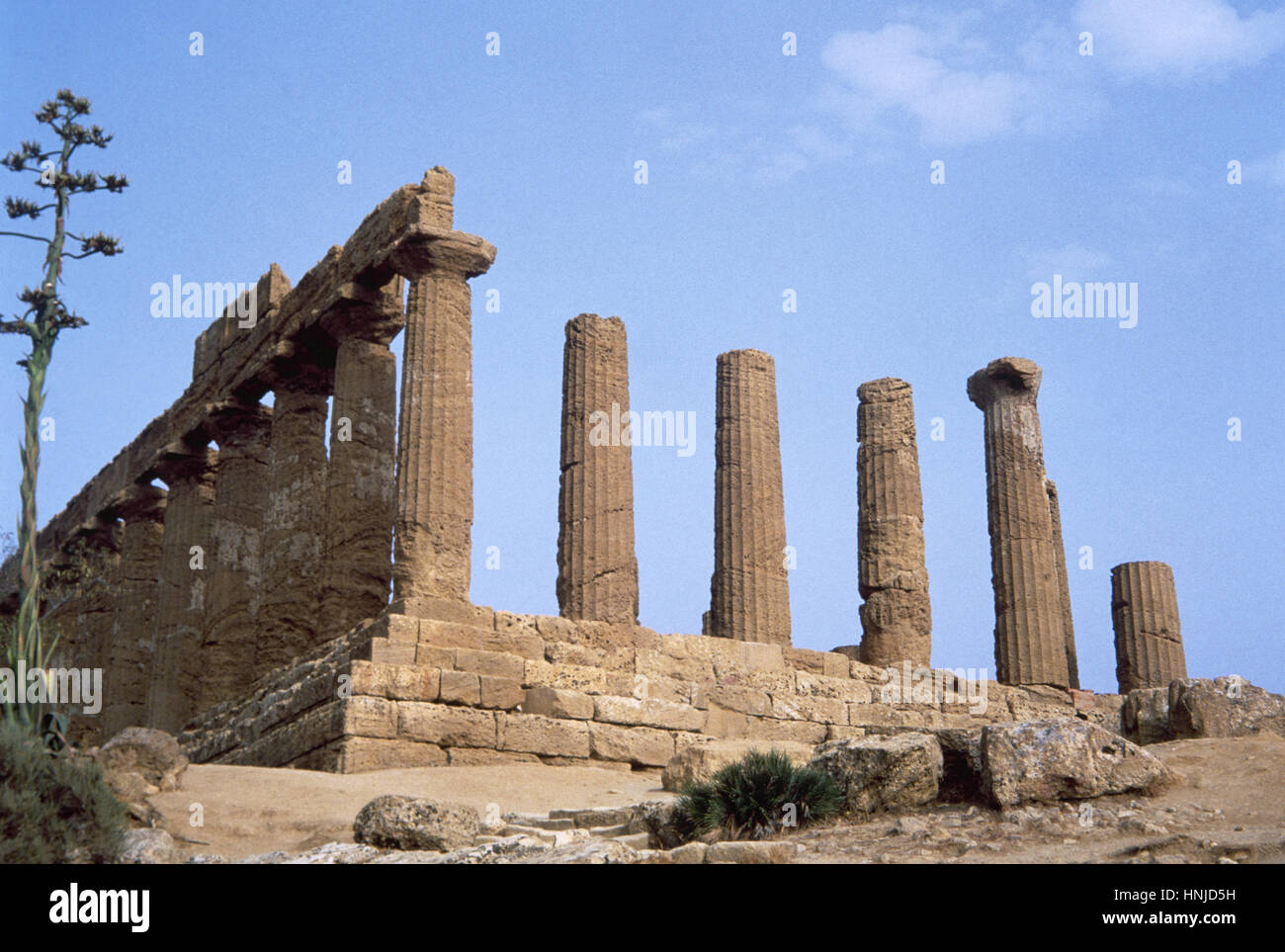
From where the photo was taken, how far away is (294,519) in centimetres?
2641

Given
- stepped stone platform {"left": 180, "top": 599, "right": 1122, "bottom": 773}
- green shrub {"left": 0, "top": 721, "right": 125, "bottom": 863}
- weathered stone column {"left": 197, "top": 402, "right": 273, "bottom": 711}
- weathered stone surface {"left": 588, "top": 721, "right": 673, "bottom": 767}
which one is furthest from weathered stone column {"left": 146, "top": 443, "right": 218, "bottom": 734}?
green shrub {"left": 0, "top": 721, "right": 125, "bottom": 863}

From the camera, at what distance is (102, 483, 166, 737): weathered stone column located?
3272 cm

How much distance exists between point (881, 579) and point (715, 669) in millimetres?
5859

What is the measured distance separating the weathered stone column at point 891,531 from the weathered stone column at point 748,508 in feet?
6.18

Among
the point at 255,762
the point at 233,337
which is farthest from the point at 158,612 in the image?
the point at 255,762

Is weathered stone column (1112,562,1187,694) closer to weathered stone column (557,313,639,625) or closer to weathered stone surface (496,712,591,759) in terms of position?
weathered stone column (557,313,639,625)

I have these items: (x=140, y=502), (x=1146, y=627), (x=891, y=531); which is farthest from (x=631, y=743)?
(x=140, y=502)

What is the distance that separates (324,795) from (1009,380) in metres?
18.8
